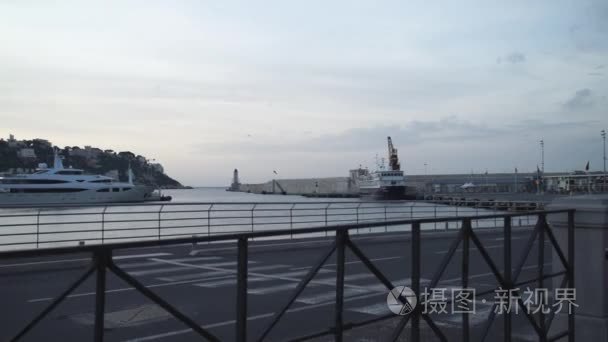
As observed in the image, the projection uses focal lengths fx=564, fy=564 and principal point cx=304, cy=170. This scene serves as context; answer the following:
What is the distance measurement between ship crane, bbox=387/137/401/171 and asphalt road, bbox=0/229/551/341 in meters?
114

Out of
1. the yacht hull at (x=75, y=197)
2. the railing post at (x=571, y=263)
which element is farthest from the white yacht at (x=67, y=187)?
the railing post at (x=571, y=263)

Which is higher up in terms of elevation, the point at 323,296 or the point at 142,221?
the point at 142,221

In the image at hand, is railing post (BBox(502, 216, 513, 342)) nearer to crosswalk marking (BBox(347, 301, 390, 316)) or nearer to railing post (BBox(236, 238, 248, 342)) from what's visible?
crosswalk marking (BBox(347, 301, 390, 316))

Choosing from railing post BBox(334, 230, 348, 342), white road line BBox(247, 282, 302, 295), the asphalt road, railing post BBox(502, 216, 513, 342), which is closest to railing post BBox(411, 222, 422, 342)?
the asphalt road

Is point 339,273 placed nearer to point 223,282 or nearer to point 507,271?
point 507,271

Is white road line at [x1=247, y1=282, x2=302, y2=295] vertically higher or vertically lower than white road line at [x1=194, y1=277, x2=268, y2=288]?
higher

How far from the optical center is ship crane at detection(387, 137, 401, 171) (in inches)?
A: 5148

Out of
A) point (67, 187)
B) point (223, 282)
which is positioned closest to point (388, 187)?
point (67, 187)

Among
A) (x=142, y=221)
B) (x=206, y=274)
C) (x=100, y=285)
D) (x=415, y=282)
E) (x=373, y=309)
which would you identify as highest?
(x=100, y=285)

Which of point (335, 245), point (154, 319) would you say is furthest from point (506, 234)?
point (154, 319)

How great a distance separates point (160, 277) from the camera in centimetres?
1228

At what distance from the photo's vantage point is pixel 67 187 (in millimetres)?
61781

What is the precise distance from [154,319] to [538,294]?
5.36 m

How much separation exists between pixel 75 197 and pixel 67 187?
442cm
